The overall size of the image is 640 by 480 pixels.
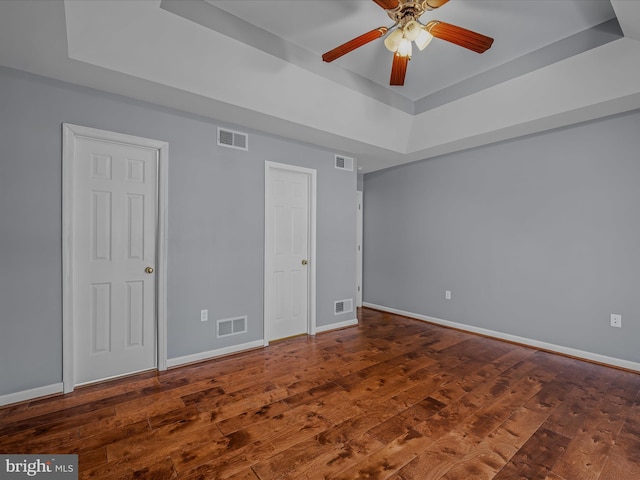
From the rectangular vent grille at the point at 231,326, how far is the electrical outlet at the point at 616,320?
154 inches

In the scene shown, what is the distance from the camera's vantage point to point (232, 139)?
11.5 ft

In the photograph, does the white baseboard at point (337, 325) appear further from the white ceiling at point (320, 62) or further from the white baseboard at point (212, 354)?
the white ceiling at point (320, 62)

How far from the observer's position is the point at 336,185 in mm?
4520

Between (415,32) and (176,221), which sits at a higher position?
(415,32)

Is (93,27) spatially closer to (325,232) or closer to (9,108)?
(9,108)

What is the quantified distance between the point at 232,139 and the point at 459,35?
2.35m

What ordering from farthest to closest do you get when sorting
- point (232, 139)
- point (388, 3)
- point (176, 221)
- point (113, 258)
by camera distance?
point (232, 139), point (176, 221), point (113, 258), point (388, 3)

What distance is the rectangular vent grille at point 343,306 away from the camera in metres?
4.54

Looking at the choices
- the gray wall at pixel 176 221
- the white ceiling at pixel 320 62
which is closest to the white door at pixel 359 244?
the gray wall at pixel 176 221

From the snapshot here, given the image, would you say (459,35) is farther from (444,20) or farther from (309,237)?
(309,237)

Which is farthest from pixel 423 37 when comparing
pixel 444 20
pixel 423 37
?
pixel 444 20

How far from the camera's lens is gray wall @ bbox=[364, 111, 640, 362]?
127 inches

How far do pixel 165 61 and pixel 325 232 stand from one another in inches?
105

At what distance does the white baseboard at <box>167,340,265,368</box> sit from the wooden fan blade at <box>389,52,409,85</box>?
10.2 ft
